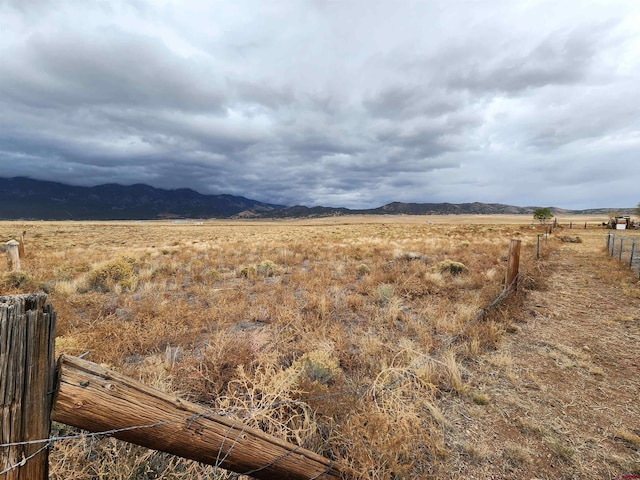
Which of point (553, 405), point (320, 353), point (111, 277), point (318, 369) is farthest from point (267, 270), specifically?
point (553, 405)

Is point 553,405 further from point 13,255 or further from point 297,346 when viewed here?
point 13,255

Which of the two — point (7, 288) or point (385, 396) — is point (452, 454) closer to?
point (385, 396)

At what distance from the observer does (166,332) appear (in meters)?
5.72

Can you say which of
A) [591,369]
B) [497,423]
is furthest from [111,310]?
[591,369]

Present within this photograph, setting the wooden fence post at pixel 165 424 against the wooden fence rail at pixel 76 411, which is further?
the wooden fence post at pixel 165 424

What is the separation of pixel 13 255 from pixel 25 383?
12620 mm

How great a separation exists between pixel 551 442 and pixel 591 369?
2.50 meters

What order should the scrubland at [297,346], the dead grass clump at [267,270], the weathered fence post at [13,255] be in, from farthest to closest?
the dead grass clump at [267,270], the weathered fence post at [13,255], the scrubland at [297,346]

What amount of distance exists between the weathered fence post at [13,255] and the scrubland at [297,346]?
4.29 feet

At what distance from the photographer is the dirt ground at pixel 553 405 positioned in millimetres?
3219

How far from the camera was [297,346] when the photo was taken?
5035 millimetres

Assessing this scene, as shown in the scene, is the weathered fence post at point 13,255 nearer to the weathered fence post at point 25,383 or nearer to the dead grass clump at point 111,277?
the dead grass clump at point 111,277

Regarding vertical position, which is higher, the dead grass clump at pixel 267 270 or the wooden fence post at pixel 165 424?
the wooden fence post at pixel 165 424

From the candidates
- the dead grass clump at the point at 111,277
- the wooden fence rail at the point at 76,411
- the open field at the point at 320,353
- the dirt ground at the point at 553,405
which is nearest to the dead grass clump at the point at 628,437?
the dirt ground at the point at 553,405
